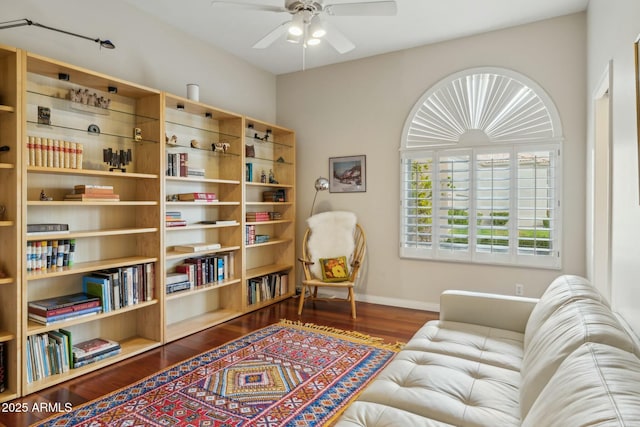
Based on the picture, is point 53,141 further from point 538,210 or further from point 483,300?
point 538,210

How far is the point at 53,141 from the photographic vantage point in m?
2.64

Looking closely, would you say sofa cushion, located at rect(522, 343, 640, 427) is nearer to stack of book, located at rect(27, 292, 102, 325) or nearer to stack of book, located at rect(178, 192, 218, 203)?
stack of book, located at rect(27, 292, 102, 325)

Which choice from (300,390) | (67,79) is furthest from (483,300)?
(67,79)

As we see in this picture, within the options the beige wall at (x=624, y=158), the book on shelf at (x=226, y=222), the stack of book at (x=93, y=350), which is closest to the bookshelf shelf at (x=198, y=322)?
the stack of book at (x=93, y=350)

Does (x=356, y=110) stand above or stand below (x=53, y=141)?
above

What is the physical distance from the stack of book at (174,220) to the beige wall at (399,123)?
6.00 ft

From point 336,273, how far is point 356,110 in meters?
1.97

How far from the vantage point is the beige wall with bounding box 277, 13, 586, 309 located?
142 inches

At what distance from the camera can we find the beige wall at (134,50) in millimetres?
2803

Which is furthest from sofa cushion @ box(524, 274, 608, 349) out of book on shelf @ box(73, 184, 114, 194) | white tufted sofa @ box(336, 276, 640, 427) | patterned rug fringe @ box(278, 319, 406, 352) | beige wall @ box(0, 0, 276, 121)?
beige wall @ box(0, 0, 276, 121)

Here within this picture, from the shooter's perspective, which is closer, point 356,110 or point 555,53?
point 555,53

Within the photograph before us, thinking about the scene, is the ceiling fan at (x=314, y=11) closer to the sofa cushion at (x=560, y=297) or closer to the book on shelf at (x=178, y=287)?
the sofa cushion at (x=560, y=297)

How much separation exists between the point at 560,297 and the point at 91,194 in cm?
306

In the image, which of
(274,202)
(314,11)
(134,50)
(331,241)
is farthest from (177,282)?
(314,11)
